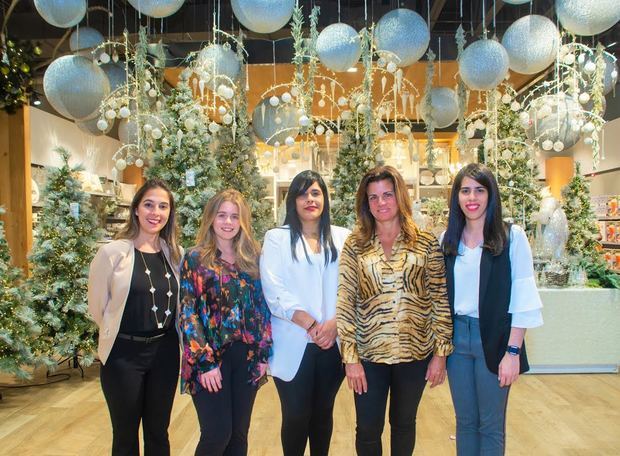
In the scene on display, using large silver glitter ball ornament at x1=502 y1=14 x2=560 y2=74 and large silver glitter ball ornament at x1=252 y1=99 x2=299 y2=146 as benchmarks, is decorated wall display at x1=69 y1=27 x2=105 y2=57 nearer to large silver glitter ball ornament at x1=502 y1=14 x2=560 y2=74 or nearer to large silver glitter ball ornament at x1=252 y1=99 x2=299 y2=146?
large silver glitter ball ornament at x1=252 y1=99 x2=299 y2=146

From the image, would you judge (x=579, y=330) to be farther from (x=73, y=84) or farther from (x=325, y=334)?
(x=73, y=84)

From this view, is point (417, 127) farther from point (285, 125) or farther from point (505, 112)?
point (285, 125)

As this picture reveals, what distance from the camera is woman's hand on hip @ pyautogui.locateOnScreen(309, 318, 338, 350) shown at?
2076mm

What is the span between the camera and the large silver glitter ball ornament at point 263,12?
3211 mm

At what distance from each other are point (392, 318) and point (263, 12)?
7.04 feet

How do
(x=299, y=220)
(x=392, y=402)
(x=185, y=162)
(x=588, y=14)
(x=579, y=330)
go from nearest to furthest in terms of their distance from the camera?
1. (x=392, y=402)
2. (x=299, y=220)
3. (x=588, y=14)
4. (x=579, y=330)
5. (x=185, y=162)

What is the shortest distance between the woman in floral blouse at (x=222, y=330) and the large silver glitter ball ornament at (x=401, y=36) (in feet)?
7.24

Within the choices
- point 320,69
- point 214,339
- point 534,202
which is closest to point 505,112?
point 534,202

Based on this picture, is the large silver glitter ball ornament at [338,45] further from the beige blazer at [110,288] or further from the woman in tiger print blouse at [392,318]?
the beige blazer at [110,288]

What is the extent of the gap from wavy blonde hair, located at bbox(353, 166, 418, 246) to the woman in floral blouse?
46cm

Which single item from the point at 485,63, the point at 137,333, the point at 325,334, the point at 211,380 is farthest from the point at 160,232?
the point at 485,63

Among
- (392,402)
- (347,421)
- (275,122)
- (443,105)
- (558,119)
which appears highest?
(443,105)

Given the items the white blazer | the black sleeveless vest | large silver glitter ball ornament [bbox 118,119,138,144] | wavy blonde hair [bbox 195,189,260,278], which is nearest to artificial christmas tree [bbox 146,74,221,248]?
large silver glitter ball ornament [bbox 118,119,138,144]

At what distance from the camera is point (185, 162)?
5141 mm
